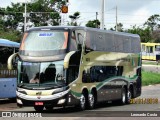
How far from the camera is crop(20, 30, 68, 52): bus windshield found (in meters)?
19.4

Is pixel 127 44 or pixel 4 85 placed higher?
pixel 127 44

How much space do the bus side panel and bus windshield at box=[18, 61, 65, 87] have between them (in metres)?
4.91

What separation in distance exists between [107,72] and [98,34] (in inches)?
80.2

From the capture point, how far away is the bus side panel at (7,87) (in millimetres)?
24075

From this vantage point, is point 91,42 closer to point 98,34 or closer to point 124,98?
point 98,34

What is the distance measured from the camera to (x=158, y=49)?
8219 centimetres

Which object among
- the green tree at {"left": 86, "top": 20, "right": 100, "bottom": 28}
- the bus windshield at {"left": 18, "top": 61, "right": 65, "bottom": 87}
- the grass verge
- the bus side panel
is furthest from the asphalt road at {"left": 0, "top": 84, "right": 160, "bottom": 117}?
the green tree at {"left": 86, "top": 20, "right": 100, "bottom": 28}

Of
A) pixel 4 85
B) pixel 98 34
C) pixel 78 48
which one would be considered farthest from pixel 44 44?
pixel 4 85

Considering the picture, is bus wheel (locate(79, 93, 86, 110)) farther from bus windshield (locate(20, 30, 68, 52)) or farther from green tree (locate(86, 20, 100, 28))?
green tree (locate(86, 20, 100, 28))

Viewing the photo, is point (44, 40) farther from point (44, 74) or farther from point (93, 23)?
point (93, 23)

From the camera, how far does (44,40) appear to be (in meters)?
19.6

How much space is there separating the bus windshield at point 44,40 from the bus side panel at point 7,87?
4.68 m

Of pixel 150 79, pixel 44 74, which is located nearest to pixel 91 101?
pixel 44 74

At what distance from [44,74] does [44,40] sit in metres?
1.46
